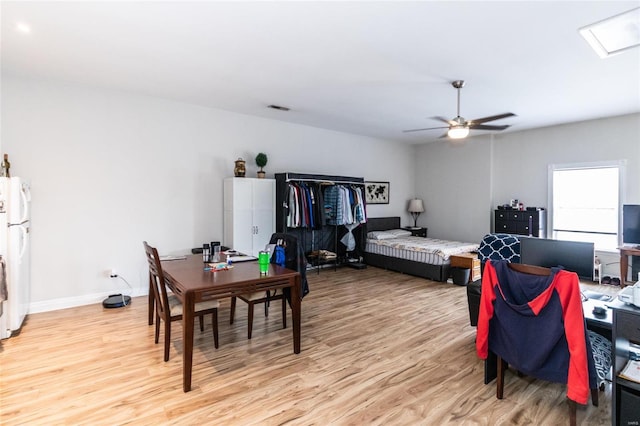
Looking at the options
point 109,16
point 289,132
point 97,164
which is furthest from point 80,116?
point 289,132

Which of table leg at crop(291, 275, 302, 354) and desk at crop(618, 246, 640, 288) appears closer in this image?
table leg at crop(291, 275, 302, 354)

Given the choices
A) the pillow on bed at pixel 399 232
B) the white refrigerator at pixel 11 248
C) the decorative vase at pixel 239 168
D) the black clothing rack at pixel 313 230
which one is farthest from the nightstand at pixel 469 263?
the white refrigerator at pixel 11 248

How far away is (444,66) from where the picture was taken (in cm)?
341

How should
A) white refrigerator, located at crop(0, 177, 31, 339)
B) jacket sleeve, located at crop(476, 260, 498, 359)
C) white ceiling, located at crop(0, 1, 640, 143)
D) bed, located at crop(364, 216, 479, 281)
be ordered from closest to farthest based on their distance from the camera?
1. jacket sleeve, located at crop(476, 260, 498, 359)
2. white ceiling, located at crop(0, 1, 640, 143)
3. white refrigerator, located at crop(0, 177, 31, 339)
4. bed, located at crop(364, 216, 479, 281)

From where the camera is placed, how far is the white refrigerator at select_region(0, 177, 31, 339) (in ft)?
9.98

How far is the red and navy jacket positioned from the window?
16.1ft

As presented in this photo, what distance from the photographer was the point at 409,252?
5902 mm

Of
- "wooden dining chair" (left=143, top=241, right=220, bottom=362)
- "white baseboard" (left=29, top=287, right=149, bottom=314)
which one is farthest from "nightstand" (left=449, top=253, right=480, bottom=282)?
"white baseboard" (left=29, top=287, right=149, bottom=314)

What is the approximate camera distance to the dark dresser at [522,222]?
6008 mm

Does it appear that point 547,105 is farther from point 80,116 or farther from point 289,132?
point 80,116

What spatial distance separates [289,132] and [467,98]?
296cm

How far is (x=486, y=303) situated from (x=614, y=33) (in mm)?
2528

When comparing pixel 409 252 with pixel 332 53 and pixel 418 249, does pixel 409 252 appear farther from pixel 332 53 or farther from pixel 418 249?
pixel 332 53

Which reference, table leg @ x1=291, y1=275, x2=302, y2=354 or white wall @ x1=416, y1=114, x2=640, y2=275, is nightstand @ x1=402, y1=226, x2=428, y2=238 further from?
table leg @ x1=291, y1=275, x2=302, y2=354
